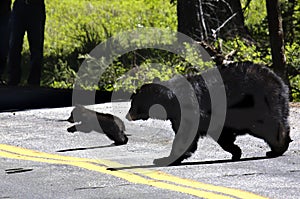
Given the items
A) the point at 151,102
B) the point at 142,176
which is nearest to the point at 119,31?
the point at 151,102

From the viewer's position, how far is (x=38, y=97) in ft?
43.9

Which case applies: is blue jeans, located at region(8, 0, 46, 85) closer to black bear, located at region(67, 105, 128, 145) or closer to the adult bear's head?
black bear, located at region(67, 105, 128, 145)

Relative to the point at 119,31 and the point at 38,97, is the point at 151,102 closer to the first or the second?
the point at 38,97

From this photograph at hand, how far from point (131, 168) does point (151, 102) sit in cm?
91

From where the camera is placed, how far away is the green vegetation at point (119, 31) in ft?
49.5

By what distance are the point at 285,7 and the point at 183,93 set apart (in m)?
8.09

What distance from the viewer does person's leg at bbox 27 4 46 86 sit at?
15.4m

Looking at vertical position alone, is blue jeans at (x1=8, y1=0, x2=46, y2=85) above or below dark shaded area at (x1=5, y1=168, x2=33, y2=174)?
above

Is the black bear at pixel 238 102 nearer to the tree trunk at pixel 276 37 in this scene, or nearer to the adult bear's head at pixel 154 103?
the adult bear's head at pixel 154 103

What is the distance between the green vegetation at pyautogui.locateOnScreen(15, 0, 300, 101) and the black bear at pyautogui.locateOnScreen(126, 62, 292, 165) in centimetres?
565

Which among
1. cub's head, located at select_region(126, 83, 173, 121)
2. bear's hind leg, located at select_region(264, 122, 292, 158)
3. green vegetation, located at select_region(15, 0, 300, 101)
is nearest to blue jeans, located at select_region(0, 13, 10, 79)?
green vegetation, located at select_region(15, 0, 300, 101)

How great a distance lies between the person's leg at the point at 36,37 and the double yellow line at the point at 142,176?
254 inches

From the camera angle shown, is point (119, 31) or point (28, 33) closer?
point (28, 33)

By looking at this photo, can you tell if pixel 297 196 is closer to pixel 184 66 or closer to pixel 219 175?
pixel 219 175
